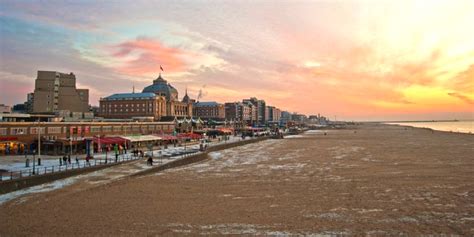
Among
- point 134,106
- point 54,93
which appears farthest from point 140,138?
point 134,106

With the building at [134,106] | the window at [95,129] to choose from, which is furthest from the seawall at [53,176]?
the building at [134,106]

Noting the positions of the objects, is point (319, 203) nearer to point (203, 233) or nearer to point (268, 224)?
point (268, 224)

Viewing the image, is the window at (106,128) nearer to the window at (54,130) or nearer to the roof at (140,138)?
the roof at (140,138)

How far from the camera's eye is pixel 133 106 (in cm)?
18912

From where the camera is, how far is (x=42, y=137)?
65250 mm

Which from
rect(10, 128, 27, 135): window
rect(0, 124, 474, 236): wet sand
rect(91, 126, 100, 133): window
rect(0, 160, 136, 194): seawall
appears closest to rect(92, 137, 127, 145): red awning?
rect(10, 128, 27, 135): window

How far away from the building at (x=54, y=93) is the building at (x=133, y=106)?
2506 centimetres

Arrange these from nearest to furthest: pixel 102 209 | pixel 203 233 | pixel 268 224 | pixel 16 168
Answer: pixel 203 233, pixel 268 224, pixel 102 209, pixel 16 168

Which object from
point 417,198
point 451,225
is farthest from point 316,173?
point 451,225

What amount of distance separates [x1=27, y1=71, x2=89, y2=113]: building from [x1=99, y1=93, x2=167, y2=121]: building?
2506 cm

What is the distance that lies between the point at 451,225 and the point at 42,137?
64.5 meters

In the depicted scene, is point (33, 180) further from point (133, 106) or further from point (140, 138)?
point (133, 106)

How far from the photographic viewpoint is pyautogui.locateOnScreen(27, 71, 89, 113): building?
157 meters

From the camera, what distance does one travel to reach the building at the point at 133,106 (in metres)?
185
